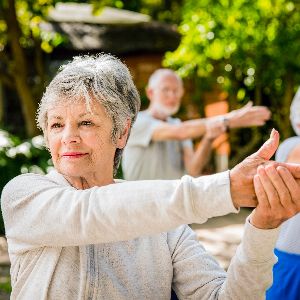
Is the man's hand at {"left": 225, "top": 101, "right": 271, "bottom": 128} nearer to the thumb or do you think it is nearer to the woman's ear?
the woman's ear

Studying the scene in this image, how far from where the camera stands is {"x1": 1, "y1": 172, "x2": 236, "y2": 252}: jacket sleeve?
1405 millimetres

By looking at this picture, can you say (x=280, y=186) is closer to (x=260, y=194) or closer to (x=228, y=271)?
(x=260, y=194)

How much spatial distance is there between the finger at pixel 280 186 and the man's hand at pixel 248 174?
0.03 m

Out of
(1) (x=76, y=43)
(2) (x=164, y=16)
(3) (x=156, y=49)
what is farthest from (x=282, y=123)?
(2) (x=164, y=16)

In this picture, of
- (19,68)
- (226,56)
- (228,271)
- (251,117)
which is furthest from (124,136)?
(19,68)

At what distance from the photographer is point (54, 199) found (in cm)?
159

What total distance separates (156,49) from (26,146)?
4.29 metres

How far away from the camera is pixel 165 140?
14.5 feet

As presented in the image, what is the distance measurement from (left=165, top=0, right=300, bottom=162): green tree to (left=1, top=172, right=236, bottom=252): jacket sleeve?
661 centimetres

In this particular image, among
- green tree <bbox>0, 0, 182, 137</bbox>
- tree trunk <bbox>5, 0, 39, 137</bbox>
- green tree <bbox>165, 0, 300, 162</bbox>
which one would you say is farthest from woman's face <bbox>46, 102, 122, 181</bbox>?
tree trunk <bbox>5, 0, 39, 137</bbox>

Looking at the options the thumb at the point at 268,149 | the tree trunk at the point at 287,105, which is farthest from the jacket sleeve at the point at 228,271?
the tree trunk at the point at 287,105

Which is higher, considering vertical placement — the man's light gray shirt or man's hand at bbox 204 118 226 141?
man's hand at bbox 204 118 226 141

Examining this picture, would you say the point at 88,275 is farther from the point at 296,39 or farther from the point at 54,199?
the point at 296,39

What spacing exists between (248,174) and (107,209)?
0.36 metres
